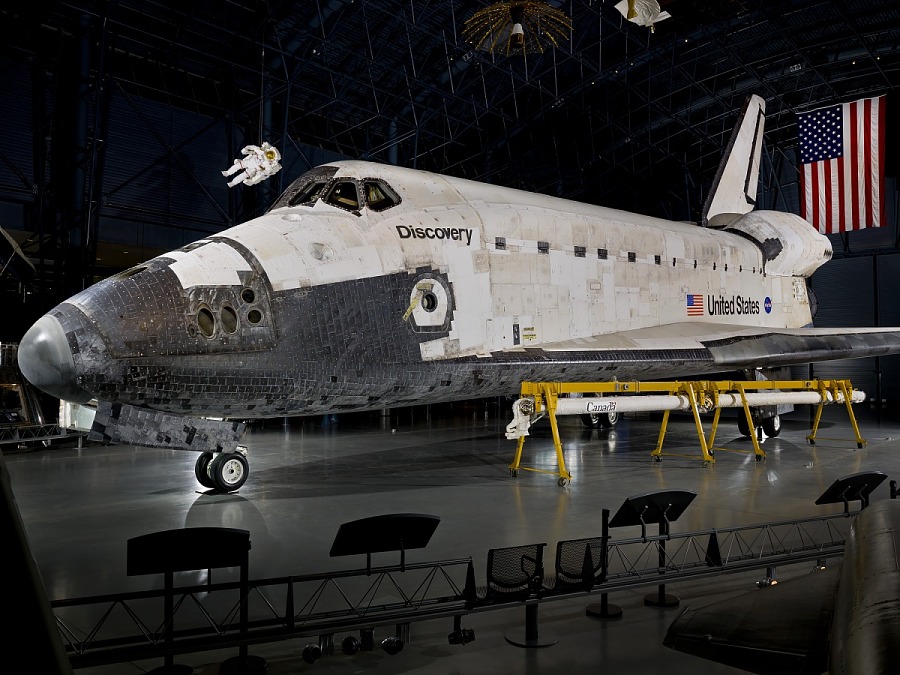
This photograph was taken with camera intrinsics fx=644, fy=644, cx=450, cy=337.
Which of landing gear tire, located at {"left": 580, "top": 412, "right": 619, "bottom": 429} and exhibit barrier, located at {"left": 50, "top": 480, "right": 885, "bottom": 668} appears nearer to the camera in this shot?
exhibit barrier, located at {"left": 50, "top": 480, "right": 885, "bottom": 668}

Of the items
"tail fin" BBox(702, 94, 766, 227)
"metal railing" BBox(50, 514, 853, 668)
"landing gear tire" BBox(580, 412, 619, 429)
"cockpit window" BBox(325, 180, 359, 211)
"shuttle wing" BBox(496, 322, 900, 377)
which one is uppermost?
"tail fin" BBox(702, 94, 766, 227)

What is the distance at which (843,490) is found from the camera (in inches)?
144

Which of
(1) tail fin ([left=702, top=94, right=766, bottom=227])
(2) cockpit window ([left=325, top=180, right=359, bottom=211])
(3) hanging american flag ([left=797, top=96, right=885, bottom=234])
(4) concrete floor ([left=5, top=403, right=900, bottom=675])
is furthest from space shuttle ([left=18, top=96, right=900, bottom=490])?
(3) hanging american flag ([left=797, top=96, right=885, bottom=234])

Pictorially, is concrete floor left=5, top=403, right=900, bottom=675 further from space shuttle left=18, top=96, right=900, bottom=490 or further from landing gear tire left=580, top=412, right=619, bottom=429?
landing gear tire left=580, top=412, right=619, bottom=429

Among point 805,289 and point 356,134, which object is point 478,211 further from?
point 356,134

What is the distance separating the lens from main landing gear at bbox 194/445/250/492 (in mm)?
5457

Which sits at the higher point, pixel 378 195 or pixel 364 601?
pixel 378 195

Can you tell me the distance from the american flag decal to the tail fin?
268 cm

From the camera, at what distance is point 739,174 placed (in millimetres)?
10734

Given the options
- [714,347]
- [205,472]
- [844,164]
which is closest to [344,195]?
[205,472]

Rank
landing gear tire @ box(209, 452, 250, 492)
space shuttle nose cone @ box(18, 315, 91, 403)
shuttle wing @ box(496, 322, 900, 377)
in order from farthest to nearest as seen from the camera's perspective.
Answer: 1. shuttle wing @ box(496, 322, 900, 377)
2. landing gear tire @ box(209, 452, 250, 492)
3. space shuttle nose cone @ box(18, 315, 91, 403)

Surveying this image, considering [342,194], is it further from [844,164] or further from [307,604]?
[844,164]

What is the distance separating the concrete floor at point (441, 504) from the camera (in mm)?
2518

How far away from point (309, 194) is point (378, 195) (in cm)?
55
